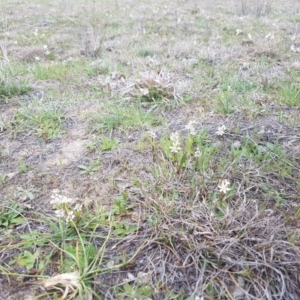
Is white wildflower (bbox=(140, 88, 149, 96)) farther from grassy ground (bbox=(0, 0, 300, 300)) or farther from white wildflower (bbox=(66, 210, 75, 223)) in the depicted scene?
white wildflower (bbox=(66, 210, 75, 223))

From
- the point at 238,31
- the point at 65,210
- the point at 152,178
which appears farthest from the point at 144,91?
the point at 238,31

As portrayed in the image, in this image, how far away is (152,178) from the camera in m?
1.91

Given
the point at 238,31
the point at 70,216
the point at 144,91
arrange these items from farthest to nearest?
the point at 238,31 < the point at 144,91 < the point at 70,216

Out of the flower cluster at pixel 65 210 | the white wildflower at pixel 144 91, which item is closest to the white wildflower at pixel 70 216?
the flower cluster at pixel 65 210

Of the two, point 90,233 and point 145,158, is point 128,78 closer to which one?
point 145,158

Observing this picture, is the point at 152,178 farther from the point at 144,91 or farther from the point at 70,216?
the point at 144,91

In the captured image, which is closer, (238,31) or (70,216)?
(70,216)

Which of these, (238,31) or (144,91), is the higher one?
(144,91)

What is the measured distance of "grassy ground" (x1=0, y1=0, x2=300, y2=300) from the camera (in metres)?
1.37

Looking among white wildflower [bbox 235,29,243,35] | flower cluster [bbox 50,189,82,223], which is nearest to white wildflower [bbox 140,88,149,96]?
flower cluster [bbox 50,189,82,223]

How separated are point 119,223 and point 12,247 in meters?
0.56

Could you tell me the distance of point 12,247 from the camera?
4.98 feet

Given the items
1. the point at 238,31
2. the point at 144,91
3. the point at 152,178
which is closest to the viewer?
the point at 152,178

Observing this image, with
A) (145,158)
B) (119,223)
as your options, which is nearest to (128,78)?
(145,158)
